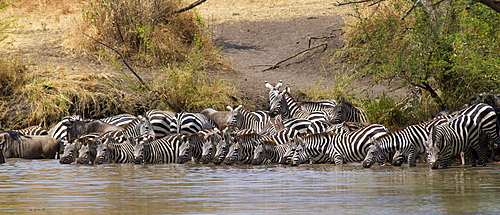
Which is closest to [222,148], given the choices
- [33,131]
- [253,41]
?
[33,131]

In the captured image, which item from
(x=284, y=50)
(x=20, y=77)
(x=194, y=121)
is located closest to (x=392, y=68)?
(x=194, y=121)

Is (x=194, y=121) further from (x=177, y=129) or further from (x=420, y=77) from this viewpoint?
(x=420, y=77)

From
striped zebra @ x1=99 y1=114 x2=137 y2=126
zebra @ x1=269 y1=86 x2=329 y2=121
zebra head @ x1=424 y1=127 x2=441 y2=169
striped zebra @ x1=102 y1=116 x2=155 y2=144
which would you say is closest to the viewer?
zebra head @ x1=424 y1=127 x2=441 y2=169

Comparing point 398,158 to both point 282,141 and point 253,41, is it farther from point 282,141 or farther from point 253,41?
point 253,41

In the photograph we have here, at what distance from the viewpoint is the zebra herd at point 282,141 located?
13.2 metres

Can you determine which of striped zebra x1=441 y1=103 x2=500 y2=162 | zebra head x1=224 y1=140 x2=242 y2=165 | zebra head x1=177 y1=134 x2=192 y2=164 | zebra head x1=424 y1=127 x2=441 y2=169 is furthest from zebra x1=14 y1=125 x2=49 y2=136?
striped zebra x1=441 y1=103 x2=500 y2=162

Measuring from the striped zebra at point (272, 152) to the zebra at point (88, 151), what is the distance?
2.95 meters

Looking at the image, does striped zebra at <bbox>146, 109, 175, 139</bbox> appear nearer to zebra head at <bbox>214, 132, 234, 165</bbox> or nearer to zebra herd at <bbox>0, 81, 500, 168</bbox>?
zebra herd at <bbox>0, 81, 500, 168</bbox>

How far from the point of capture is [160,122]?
16.6 metres

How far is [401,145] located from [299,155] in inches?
66.1

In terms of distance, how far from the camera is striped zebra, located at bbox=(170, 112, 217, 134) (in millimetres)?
16344

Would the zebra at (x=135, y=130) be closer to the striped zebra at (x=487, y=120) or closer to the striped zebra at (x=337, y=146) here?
the striped zebra at (x=337, y=146)

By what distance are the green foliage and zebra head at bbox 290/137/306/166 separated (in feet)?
11.0

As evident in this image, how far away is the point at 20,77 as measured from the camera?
19.3 metres
